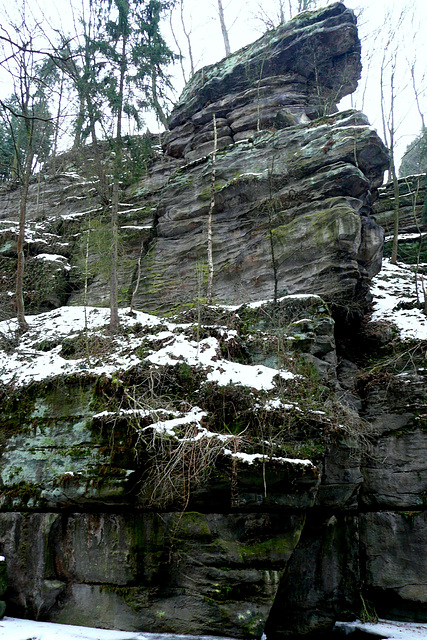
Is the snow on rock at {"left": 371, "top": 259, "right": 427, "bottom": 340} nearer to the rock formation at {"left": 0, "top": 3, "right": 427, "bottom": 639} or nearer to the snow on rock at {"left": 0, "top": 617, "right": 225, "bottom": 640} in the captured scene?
the rock formation at {"left": 0, "top": 3, "right": 427, "bottom": 639}

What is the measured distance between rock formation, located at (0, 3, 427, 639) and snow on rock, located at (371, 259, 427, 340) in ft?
2.43

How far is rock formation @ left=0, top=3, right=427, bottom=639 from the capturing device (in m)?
6.45

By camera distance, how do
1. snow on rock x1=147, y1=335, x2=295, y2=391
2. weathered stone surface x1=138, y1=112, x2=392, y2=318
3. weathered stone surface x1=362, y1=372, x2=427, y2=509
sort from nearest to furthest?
snow on rock x1=147, y1=335, x2=295, y2=391, weathered stone surface x1=362, y1=372, x2=427, y2=509, weathered stone surface x1=138, y1=112, x2=392, y2=318

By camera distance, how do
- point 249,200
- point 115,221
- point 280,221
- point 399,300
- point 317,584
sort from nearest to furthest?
point 317,584 < point 115,221 < point 280,221 < point 399,300 < point 249,200

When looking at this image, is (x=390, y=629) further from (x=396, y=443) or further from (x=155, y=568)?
(x=155, y=568)

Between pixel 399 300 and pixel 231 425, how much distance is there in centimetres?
825

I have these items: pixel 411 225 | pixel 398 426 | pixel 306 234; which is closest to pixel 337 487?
pixel 398 426

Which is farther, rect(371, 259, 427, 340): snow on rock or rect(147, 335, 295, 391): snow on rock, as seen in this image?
rect(371, 259, 427, 340): snow on rock

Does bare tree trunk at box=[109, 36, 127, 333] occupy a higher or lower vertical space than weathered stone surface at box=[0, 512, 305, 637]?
higher

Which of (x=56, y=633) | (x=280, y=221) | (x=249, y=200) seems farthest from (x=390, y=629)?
(x=249, y=200)

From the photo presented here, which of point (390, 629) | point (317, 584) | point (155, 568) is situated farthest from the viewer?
point (317, 584)

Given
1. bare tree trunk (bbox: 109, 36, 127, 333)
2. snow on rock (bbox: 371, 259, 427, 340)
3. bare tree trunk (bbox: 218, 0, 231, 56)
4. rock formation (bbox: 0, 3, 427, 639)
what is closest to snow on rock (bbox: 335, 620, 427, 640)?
rock formation (bbox: 0, 3, 427, 639)

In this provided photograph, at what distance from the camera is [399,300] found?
12789 mm

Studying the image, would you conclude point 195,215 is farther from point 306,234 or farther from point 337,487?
point 337,487
